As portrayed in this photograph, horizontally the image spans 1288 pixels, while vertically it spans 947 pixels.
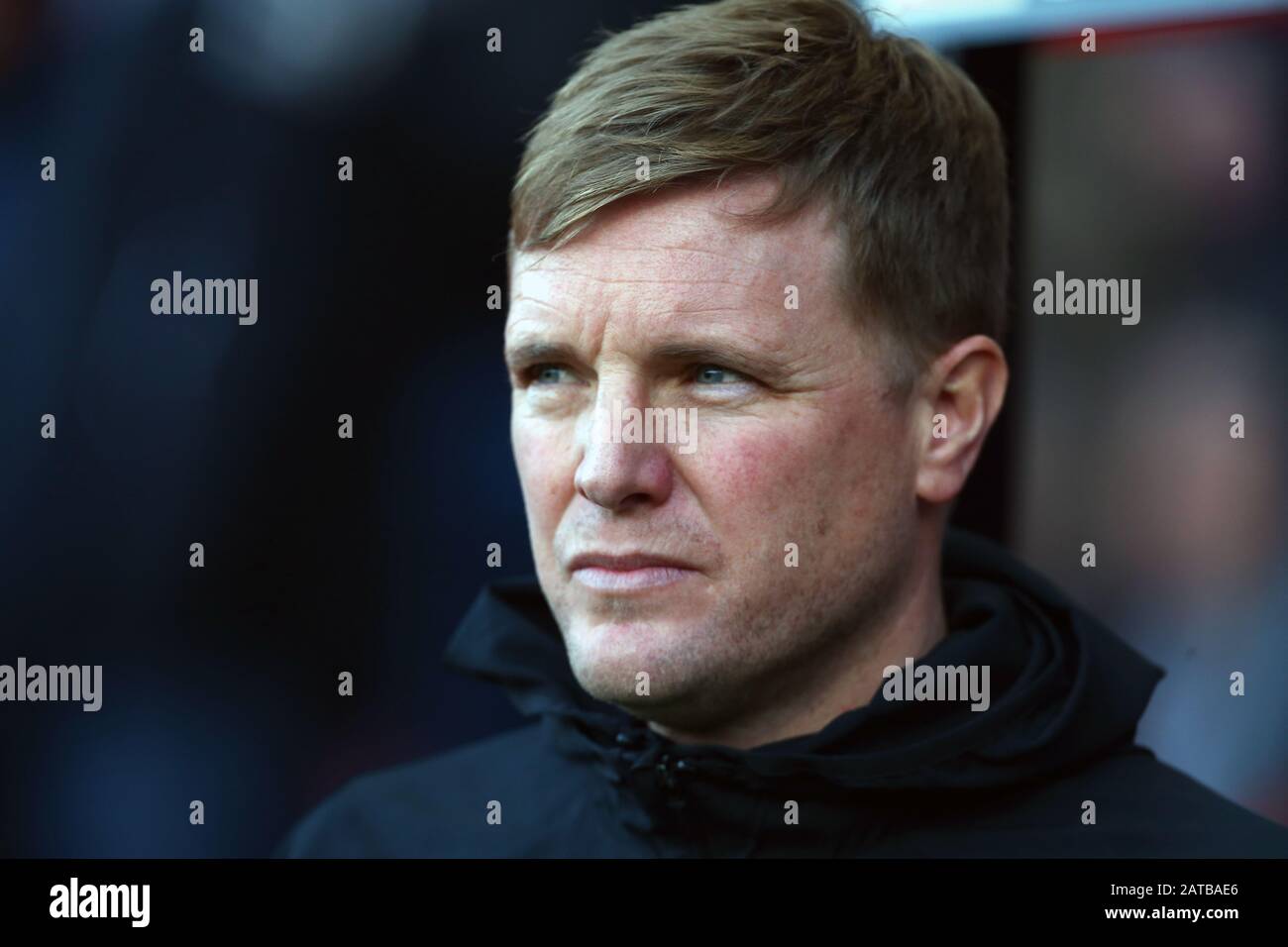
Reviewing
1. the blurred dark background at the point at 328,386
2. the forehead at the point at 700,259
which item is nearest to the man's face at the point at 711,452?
the forehead at the point at 700,259

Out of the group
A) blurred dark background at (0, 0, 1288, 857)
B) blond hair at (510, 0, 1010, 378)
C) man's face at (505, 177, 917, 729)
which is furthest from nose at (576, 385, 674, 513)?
blurred dark background at (0, 0, 1288, 857)

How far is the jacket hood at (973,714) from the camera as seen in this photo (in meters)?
2.03

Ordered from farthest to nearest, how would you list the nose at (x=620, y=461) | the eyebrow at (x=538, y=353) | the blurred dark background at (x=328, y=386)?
the blurred dark background at (x=328, y=386) → the eyebrow at (x=538, y=353) → the nose at (x=620, y=461)

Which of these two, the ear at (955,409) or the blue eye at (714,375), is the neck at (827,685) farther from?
the blue eye at (714,375)

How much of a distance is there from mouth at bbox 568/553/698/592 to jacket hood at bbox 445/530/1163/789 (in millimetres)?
252

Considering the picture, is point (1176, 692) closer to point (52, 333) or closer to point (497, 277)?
point (497, 277)

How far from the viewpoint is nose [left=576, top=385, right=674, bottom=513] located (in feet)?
6.60

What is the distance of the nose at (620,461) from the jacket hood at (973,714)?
39cm

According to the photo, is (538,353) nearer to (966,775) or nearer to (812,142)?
(812,142)

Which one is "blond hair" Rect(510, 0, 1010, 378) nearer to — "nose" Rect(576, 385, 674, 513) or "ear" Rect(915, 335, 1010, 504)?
"ear" Rect(915, 335, 1010, 504)

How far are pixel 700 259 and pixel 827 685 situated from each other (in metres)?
0.72

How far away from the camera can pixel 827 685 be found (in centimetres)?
219

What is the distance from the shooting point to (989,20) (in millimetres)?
3426
